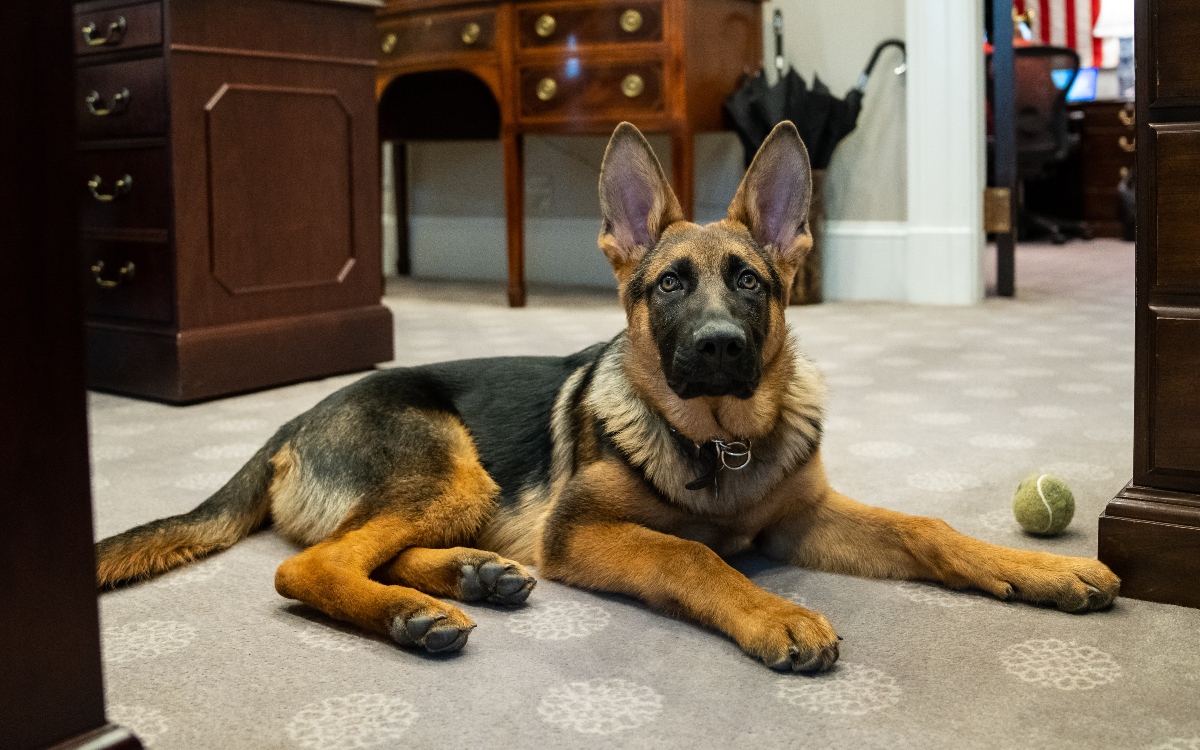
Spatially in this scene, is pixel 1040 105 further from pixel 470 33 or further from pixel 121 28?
pixel 121 28

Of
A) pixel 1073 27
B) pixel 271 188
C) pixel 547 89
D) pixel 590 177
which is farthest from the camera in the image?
pixel 1073 27

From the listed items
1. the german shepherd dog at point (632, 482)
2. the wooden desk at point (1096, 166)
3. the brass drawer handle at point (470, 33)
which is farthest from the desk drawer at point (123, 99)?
the wooden desk at point (1096, 166)

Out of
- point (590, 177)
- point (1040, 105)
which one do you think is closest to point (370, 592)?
point (590, 177)

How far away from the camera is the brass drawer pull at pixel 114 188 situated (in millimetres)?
3469

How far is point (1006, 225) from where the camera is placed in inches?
210

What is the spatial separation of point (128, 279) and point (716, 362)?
2.50m

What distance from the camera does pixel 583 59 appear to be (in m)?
4.95

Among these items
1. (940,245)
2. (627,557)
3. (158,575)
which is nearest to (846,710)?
(627,557)

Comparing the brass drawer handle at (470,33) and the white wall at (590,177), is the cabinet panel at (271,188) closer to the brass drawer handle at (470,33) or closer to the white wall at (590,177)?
the brass drawer handle at (470,33)

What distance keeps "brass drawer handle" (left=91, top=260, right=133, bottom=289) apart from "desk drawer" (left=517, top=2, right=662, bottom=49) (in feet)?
7.47

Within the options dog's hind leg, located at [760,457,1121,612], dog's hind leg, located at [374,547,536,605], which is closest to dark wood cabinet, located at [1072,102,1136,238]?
dog's hind leg, located at [760,457,1121,612]

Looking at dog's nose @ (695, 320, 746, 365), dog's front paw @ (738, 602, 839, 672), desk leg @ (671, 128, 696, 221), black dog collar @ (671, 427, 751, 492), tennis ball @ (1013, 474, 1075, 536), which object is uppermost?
desk leg @ (671, 128, 696, 221)

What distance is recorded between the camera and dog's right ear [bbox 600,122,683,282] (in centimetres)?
191

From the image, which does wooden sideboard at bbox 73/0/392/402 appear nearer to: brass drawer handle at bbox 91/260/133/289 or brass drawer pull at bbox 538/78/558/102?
brass drawer handle at bbox 91/260/133/289
